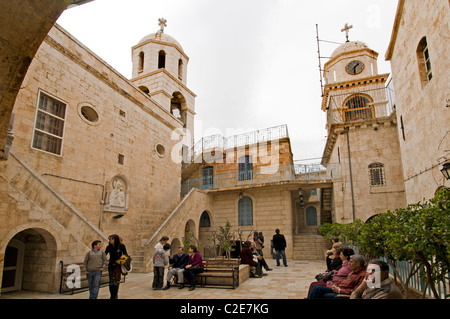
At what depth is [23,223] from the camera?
605 centimetres

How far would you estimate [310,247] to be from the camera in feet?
49.6

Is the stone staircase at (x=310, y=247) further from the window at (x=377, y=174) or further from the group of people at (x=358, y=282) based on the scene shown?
the group of people at (x=358, y=282)

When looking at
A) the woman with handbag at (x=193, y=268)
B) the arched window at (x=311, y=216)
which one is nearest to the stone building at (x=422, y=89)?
the woman with handbag at (x=193, y=268)

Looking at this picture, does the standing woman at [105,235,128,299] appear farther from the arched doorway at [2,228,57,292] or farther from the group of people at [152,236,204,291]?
the arched doorway at [2,228,57,292]

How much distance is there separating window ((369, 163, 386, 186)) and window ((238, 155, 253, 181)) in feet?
23.8

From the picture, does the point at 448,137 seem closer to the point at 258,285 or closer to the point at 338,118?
the point at 258,285

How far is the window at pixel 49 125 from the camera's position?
873cm

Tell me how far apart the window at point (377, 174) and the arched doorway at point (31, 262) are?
13.7 meters

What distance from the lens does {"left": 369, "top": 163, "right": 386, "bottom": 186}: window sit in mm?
13867

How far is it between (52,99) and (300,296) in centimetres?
955

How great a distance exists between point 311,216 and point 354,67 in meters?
13.6

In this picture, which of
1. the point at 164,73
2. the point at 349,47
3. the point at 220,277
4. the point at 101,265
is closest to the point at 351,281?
the point at 220,277

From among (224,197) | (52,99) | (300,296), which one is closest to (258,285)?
(300,296)

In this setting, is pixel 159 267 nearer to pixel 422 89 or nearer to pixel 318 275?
pixel 318 275
